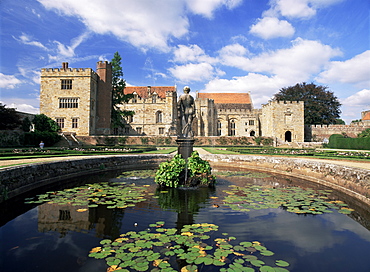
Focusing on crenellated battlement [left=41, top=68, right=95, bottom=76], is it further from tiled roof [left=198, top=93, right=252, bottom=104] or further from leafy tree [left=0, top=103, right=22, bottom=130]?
tiled roof [left=198, top=93, right=252, bottom=104]

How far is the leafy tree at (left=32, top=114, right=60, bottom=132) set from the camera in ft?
83.6

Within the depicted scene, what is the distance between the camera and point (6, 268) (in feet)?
10.7

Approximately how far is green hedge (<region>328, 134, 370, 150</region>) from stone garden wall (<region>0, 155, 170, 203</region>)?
79.5ft

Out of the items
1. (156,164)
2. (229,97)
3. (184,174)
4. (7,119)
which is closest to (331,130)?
(229,97)

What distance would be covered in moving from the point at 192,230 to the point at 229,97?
5866 cm

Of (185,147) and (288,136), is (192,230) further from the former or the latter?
(288,136)

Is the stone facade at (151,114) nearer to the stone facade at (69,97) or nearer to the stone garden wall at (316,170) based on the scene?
the stone facade at (69,97)

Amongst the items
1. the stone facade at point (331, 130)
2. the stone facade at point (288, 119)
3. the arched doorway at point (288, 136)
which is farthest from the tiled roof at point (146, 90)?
the stone facade at point (331, 130)

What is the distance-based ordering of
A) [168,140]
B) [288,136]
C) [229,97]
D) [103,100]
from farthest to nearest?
[229,97] → [288,136] → [168,140] → [103,100]

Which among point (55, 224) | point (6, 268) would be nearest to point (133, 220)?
point (55, 224)

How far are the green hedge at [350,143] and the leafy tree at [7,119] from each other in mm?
37351

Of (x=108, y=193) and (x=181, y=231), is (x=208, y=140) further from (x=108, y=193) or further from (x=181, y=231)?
(x=181, y=231)

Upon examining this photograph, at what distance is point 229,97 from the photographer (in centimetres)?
6069

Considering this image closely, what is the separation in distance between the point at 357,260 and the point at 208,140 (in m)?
30.3
